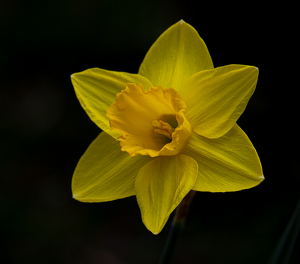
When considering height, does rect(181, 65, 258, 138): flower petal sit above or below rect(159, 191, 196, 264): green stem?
above

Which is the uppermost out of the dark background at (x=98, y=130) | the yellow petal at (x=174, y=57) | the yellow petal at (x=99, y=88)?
the yellow petal at (x=174, y=57)

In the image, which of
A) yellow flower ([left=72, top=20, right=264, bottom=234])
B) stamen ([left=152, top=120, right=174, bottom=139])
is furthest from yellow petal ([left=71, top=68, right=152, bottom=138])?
stamen ([left=152, top=120, right=174, bottom=139])

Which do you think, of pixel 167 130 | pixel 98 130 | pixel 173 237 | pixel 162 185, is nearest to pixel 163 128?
pixel 167 130

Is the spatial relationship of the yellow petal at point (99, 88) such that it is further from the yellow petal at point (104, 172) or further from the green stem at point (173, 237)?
the green stem at point (173, 237)

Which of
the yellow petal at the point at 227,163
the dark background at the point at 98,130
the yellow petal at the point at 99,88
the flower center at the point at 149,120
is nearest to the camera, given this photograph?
the yellow petal at the point at 227,163

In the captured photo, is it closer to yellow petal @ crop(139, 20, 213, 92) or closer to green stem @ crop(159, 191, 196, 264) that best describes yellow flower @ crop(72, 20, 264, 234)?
yellow petal @ crop(139, 20, 213, 92)

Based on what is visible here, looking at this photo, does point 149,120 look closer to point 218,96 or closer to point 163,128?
point 163,128

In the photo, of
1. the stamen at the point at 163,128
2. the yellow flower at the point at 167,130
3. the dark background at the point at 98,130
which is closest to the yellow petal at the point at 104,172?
the yellow flower at the point at 167,130
